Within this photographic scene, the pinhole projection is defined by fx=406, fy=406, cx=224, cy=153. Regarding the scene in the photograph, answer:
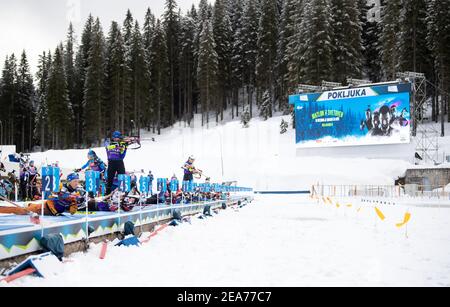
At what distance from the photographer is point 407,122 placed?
38000 millimetres

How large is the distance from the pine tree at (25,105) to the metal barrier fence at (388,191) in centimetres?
5415

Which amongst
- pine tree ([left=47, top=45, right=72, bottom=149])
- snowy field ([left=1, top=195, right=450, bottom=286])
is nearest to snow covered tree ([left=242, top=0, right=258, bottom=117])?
pine tree ([left=47, top=45, right=72, bottom=149])

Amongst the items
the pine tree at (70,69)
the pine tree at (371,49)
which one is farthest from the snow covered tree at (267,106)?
the pine tree at (70,69)

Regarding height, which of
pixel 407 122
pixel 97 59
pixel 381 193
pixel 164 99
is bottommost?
pixel 381 193

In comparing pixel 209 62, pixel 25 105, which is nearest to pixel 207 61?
pixel 209 62

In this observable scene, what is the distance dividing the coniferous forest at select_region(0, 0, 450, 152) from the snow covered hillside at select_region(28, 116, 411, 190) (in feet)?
21.7

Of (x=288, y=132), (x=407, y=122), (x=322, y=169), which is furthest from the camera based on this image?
(x=288, y=132)

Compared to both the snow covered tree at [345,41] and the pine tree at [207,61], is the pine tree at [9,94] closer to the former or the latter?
the pine tree at [207,61]

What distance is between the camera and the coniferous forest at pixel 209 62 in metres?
48.9

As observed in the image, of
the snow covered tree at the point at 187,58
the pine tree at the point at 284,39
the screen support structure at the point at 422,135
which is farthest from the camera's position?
the snow covered tree at the point at 187,58

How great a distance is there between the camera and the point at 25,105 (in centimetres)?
7088

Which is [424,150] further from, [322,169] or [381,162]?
[322,169]

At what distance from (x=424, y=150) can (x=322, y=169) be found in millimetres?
10099
